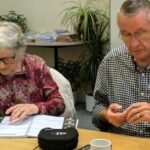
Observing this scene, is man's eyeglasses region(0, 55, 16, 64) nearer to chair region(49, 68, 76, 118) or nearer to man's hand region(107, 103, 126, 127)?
chair region(49, 68, 76, 118)

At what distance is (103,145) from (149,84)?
0.61 meters

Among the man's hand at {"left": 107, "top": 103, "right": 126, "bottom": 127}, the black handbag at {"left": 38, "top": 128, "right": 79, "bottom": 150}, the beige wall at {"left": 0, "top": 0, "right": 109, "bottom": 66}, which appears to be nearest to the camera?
the black handbag at {"left": 38, "top": 128, "right": 79, "bottom": 150}

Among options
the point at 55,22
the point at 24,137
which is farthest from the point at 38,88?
the point at 55,22

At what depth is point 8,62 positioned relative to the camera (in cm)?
202

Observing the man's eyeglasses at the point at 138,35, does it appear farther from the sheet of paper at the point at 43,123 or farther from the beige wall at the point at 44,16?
the beige wall at the point at 44,16

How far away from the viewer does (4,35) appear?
6.44ft

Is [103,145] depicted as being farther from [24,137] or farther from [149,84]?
[149,84]

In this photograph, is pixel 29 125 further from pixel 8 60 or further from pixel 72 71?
pixel 72 71

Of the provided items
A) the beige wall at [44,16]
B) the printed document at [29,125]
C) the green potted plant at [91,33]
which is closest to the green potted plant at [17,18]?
the beige wall at [44,16]

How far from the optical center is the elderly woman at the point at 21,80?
199 centimetres

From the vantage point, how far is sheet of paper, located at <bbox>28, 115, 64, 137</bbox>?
1698 millimetres

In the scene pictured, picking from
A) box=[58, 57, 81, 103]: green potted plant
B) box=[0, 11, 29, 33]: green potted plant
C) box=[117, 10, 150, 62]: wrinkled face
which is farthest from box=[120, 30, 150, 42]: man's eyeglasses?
box=[0, 11, 29, 33]: green potted plant

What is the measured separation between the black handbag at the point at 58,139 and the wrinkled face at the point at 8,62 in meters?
0.58

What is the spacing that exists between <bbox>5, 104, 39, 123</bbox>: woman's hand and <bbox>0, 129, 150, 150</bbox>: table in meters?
0.18
